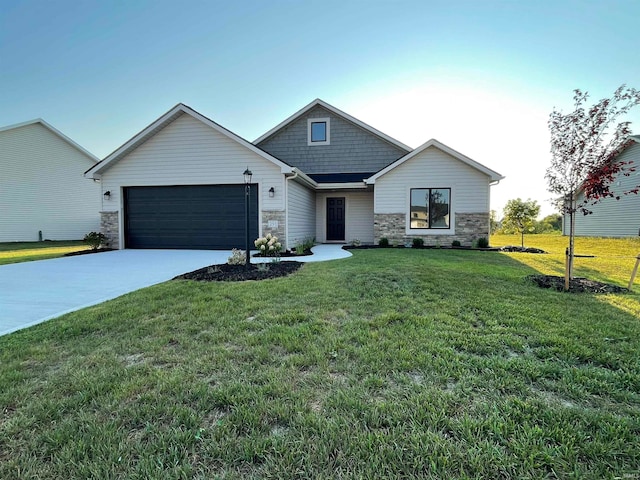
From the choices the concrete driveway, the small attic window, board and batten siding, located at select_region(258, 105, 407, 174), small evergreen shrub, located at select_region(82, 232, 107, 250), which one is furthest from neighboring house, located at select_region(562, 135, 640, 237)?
small evergreen shrub, located at select_region(82, 232, 107, 250)

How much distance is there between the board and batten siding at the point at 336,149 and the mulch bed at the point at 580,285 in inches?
419

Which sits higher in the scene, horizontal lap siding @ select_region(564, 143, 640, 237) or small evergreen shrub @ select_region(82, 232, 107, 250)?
horizontal lap siding @ select_region(564, 143, 640, 237)

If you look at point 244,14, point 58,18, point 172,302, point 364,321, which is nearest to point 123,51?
point 58,18

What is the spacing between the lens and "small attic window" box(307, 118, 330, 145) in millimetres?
15586

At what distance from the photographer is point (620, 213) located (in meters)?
16.4

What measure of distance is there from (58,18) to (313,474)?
16.3 meters

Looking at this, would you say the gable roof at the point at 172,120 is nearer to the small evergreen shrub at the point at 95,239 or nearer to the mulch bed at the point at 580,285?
the small evergreen shrub at the point at 95,239

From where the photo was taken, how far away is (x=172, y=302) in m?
4.53

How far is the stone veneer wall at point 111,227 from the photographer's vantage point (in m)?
12.2

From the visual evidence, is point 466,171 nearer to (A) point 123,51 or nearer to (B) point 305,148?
(B) point 305,148

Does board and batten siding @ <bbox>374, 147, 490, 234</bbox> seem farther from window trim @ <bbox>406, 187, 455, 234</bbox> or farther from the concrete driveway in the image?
the concrete driveway

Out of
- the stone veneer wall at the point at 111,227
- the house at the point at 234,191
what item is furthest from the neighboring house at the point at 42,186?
the house at the point at 234,191

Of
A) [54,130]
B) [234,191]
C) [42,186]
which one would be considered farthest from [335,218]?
[54,130]

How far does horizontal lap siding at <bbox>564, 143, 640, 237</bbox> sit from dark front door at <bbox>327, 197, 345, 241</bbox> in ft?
44.6
